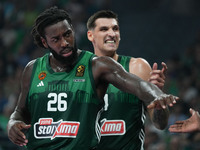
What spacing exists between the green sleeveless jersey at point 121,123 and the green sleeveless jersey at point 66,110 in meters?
0.84

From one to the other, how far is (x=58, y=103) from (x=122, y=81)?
60 centimetres

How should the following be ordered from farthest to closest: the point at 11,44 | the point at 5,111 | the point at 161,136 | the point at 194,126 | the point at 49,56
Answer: the point at 11,44
the point at 5,111
the point at 161,136
the point at 49,56
the point at 194,126

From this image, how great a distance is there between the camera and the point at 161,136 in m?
7.25

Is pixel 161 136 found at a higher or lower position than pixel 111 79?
lower

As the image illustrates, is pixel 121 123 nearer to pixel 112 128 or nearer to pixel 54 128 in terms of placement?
pixel 112 128

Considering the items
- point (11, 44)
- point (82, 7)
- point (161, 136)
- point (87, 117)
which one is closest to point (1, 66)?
point (11, 44)

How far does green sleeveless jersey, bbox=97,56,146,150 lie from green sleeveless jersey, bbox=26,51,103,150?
842mm

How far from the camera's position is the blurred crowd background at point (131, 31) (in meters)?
9.66

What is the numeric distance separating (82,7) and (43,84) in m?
7.74

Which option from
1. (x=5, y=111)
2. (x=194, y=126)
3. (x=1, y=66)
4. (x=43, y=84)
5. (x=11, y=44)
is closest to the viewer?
(x=194, y=126)

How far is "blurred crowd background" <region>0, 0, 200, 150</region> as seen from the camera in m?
9.66

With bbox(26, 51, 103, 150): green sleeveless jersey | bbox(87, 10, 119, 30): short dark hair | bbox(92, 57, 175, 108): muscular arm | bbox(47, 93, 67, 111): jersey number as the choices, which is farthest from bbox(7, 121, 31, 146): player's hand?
bbox(87, 10, 119, 30): short dark hair

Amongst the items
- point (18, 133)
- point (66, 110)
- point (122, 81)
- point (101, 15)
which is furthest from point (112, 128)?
point (101, 15)

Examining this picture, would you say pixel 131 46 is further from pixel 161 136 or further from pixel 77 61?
pixel 77 61
